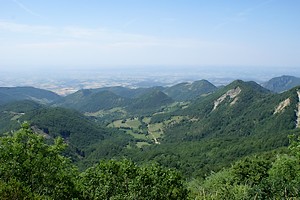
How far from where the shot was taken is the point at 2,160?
25.7 meters

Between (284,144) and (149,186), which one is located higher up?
(149,186)

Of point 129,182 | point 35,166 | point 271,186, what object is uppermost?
point 35,166

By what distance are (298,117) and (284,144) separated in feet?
171

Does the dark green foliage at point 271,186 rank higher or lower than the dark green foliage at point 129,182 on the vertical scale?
lower

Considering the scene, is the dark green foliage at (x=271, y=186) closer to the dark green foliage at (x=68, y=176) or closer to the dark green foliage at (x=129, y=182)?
the dark green foliage at (x=129, y=182)

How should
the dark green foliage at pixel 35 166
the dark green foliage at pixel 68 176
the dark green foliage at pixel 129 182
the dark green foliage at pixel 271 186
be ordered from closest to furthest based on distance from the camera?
the dark green foliage at pixel 35 166, the dark green foliage at pixel 68 176, the dark green foliage at pixel 129 182, the dark green foliage at pixel 271 186

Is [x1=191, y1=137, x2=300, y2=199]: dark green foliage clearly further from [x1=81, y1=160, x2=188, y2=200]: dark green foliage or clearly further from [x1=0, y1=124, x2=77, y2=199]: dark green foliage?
[x1=0, y1=124, x2=77, y2=199]: dark green foliage

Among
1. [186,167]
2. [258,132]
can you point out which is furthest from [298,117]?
[186,167]

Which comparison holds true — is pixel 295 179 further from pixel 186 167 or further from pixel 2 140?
pixel 186 167

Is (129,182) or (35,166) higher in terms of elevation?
(35,166)

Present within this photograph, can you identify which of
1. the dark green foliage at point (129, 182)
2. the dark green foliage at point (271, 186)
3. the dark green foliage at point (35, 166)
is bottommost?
the dark green foliage at point (271, 186)

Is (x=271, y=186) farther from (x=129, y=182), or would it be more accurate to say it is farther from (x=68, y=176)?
(x=68, y=176)

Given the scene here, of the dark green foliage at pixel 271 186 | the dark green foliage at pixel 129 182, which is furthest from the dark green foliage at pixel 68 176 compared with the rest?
the dark green foliage at pixel 271 186

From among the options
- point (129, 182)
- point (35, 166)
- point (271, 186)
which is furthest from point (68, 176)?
point (271, 186)
